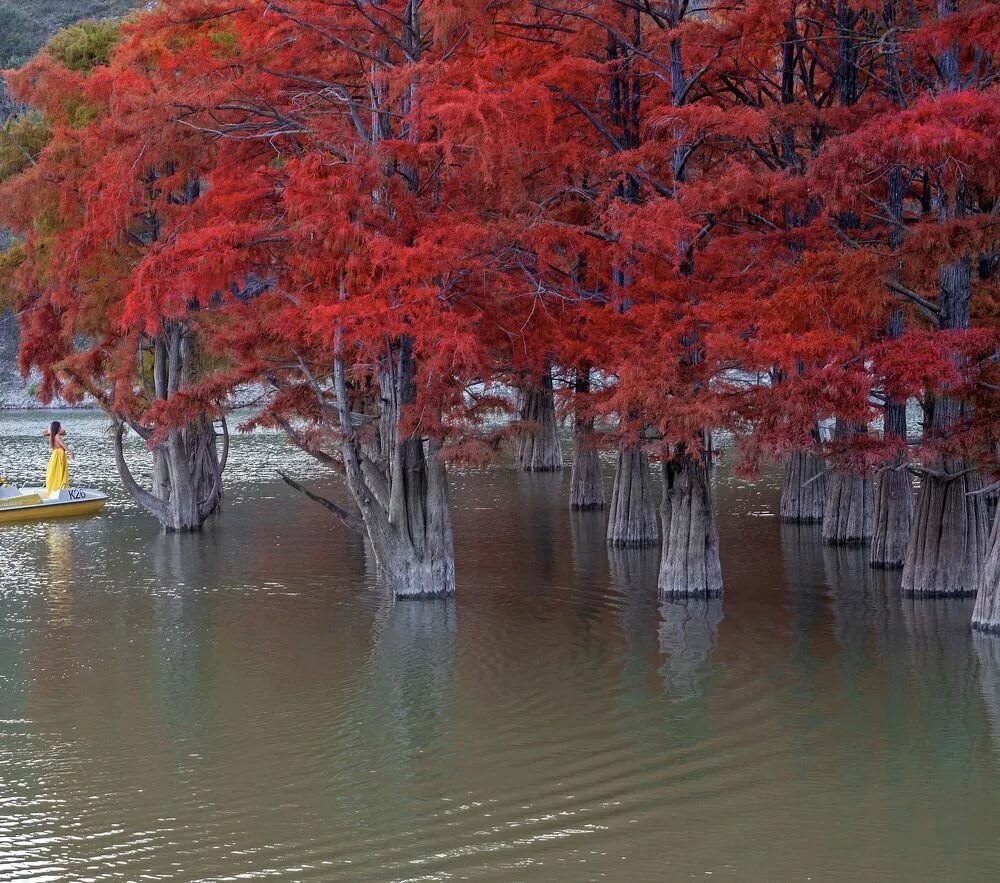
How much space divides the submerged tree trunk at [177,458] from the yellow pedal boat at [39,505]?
6.92 ft

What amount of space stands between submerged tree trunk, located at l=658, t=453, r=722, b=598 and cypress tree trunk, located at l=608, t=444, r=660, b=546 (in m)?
4.44

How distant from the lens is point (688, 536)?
16.8m

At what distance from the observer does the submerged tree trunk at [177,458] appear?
23.6 metres

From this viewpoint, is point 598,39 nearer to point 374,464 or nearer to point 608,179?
point 608,179

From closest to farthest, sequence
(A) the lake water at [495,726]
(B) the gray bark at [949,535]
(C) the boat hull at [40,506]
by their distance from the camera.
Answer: (A) the lake water at [495,726] → (B) the gray bark at [949,535] → (C) the boat hull at [40,506]

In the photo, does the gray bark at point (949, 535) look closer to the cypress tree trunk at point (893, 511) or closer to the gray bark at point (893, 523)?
the cypress tree trunk at point (893, 511)

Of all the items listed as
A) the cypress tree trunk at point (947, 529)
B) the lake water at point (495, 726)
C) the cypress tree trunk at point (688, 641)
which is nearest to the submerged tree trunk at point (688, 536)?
the cypress tree trunk at point (688, 641)

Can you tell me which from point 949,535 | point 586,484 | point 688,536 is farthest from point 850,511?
point 586,484

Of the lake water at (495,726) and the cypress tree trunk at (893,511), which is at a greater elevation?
the cypress tree trunk at (893,511)

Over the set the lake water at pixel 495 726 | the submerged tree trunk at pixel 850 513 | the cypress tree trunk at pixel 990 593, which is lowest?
the lake water at pixel 495 726

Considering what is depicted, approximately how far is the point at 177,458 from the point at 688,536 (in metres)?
11.2

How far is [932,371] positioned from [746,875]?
6820 mm

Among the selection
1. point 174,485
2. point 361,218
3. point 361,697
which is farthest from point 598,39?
point 174,485

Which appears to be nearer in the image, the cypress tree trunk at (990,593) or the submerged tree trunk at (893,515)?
the cypress tree trunk at (990,593)
